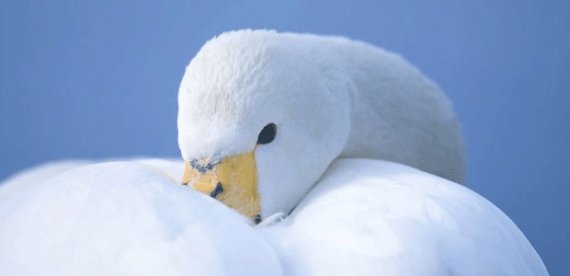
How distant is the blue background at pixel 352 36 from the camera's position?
123cm

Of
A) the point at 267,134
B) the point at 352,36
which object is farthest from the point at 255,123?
the point at 352,36

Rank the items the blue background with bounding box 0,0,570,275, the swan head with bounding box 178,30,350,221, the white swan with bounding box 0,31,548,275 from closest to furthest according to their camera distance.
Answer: the white swan with bounding box 0,31,548,275, the swan head with bounding box 178,30,350,221, the blue background with bounding box 0,0,570,275

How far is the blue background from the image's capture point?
1.23 metres

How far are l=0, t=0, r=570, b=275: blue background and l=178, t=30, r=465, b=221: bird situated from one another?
0.38 metres

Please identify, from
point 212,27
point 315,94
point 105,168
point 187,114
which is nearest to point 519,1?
point 212,27

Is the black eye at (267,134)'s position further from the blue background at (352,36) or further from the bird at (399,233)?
the blue background at (352,36)

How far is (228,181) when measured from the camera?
63cm

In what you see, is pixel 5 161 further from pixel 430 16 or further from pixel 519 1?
pixel 519 1

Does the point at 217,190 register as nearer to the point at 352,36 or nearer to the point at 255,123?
the point at 255,123

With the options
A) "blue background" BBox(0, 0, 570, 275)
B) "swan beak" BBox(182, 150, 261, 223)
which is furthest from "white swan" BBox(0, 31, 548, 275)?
"blue background" BBox(0, 0, 570, 275)

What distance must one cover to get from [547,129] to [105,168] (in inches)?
34.5

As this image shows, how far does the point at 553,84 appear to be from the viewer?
4.05 feet

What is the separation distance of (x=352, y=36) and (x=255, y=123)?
678mm

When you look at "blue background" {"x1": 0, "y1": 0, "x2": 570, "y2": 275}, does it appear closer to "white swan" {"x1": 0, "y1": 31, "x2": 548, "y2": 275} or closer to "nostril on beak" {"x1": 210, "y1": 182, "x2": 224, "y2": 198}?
"white swan" {"x1": 0, "y1": 31, "x2": 548, "y2": 275}
